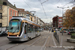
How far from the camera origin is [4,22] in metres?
39.1

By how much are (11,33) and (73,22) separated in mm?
25682

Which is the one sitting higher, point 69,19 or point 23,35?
point 69,19

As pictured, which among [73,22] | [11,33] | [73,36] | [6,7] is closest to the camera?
[11,33]

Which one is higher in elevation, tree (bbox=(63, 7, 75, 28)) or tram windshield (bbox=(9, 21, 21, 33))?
tree (bbox=(63, 7, 75, 28))

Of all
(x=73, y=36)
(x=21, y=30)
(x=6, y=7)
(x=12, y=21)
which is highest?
(x=6, y=7)

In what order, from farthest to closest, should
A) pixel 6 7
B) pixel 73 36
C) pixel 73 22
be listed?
pixel 6 7
pixel 73 22
pixel 73 36

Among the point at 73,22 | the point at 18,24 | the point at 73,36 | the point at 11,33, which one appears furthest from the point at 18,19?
the point at 73,22

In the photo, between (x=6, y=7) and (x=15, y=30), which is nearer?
(x=15, y=30)

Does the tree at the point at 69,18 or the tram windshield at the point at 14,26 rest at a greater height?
the tree at the point at 69,18

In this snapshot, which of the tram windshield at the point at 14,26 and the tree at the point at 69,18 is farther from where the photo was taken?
the tree at the point at 69,18

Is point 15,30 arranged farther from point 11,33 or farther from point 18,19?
point 18,19

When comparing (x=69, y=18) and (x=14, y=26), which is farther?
(x=69, y=18)

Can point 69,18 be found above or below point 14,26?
above

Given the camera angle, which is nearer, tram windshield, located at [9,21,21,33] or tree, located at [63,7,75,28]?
tram windshield, located at [9,21,21,33]
